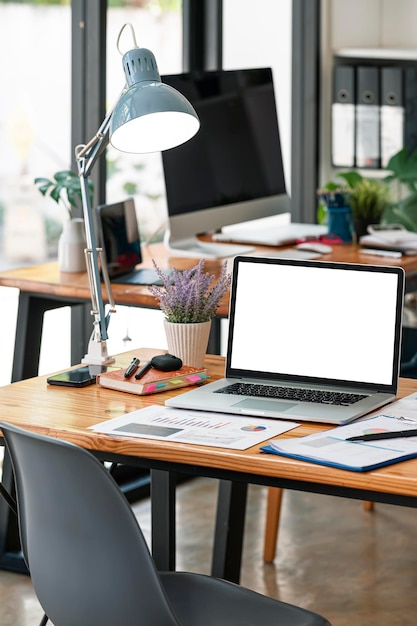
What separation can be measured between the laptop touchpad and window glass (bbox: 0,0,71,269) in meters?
1.39

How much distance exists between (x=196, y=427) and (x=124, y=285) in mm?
1156

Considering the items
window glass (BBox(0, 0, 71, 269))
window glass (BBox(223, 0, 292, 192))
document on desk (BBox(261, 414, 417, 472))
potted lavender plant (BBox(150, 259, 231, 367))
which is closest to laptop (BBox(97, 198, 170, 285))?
window glass (BBox(0, 0, 71, 269))

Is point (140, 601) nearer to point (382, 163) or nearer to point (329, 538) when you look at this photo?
point (329, 538)

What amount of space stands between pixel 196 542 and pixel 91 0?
1659 millimetres

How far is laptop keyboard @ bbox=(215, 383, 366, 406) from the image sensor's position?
2.03m

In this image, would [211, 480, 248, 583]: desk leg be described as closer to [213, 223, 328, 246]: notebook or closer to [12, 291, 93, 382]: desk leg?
[12, 291, 93, 382]: desk leg

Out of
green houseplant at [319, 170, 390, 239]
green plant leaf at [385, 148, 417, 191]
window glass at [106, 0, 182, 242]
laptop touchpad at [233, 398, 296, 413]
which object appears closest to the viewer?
laptop touchpad at [233, 398, 296, 413]

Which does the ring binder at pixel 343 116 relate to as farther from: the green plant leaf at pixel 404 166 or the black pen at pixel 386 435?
the black pen at pixel 386 435

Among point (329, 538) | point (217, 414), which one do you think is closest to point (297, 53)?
point (329, 538)

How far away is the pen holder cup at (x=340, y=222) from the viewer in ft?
12.1

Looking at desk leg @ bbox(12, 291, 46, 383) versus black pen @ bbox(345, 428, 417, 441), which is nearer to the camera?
black pen @ bbox(345, 428, 417, 441)

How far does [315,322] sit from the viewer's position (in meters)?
2.12

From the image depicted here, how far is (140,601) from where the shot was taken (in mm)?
1576

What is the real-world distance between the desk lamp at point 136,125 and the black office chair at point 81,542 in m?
0.70
